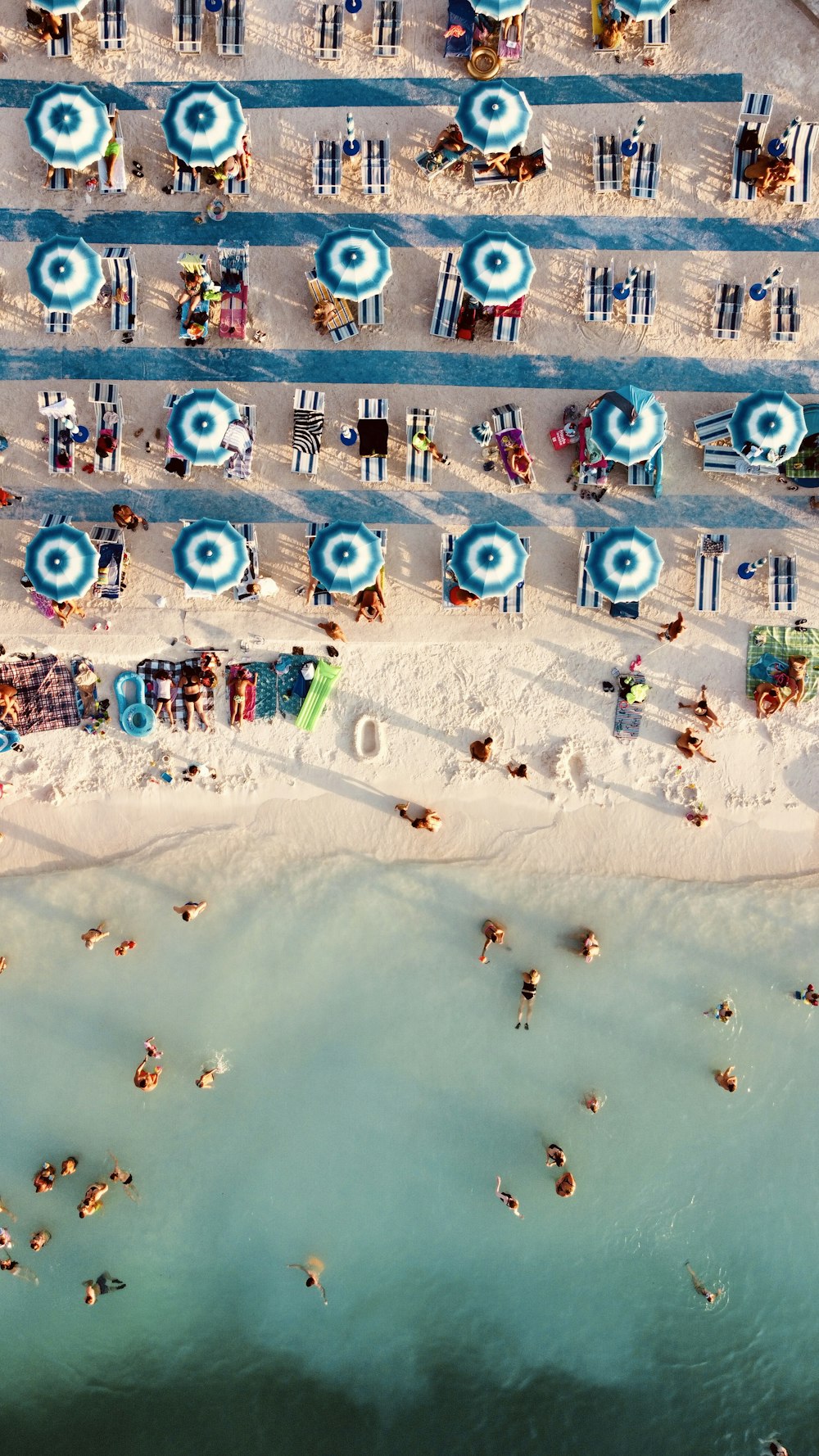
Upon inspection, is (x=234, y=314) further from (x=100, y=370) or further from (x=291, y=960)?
(x=291, y=960)

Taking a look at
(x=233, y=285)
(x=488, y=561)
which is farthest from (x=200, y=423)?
(x=488, y=561)

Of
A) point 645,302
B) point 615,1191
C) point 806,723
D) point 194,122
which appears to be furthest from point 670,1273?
point 194,122

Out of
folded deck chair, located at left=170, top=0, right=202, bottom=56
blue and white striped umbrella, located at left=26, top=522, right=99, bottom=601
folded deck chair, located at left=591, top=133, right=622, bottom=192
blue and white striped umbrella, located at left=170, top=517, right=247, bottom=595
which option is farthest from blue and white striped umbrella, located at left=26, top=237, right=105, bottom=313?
folded deck chair, located at left=591, top=133, right=622, bottom=192

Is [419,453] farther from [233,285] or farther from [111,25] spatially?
[111,25]

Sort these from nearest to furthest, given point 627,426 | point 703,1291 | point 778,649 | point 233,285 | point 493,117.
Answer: point 493,117, point 627,426, point 233,285, point 778,649, point 703,1291

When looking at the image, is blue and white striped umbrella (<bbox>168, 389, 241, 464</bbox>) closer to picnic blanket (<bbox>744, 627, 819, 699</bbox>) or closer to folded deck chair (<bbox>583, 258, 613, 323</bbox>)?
folded deck chair (<bbox>583, 258, 613, 323</bbox>)
